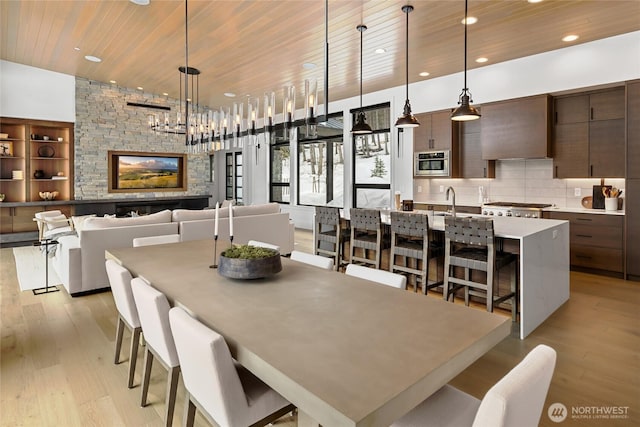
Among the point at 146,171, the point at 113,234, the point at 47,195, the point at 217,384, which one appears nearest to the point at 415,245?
the point at 217,384

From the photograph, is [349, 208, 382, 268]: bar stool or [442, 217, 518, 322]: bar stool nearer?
[442, 217, 518, 322]: bar stool

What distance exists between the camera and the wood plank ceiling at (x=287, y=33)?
4020 mm

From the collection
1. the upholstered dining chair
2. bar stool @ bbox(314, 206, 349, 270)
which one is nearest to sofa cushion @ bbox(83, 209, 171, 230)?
bar stool @ bbox(314, 206, 349, 270)

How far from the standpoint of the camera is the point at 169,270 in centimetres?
228

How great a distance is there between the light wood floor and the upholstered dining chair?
706mm

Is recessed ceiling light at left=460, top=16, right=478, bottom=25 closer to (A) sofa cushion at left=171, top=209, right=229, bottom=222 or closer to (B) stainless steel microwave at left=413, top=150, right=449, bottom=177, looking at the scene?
(B) stainless steel microwave at left=413, top=150, right=449, bottom=177

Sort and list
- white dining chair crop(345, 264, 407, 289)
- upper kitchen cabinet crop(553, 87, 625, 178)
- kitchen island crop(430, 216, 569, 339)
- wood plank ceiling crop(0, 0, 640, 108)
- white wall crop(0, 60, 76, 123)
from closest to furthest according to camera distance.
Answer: white dining chair crop(345, 264, 407, 289), kitchen island crop(430, 216, 569, 339), wood plank ceiling crop(0, 0, 640, 108), upper kitchen cabinet crop(553, 87, 625, 178), white wall crop(0, 60, 76, 123)

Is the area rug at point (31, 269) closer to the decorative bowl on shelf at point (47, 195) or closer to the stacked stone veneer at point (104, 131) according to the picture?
the decorative bowl on shelf at point (47, 195)

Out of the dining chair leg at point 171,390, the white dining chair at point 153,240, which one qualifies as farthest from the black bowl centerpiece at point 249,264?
the white dining chair at point 153,240

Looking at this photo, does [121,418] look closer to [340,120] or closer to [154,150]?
[340,120]

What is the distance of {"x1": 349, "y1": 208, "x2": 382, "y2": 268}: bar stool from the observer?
417 centimetres

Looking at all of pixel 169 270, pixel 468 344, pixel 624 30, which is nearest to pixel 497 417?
pixel 468 344

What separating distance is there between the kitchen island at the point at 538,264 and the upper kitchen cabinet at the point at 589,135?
1.99 m

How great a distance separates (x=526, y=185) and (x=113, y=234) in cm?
595
